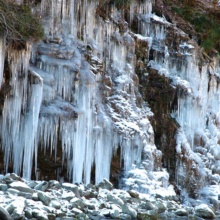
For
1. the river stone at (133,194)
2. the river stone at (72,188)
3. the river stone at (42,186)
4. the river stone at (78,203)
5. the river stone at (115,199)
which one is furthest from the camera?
the river stone at (133,194)

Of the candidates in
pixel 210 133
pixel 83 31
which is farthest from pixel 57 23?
pixel 210 133

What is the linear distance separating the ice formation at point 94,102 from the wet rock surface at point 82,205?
3.89 ft

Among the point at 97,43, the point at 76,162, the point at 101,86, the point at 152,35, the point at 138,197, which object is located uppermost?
the point at 152,35

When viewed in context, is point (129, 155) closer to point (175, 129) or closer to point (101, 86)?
point (101, 86)

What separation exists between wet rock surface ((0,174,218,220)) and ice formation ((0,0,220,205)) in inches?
46.7

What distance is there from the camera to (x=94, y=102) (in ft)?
37.4

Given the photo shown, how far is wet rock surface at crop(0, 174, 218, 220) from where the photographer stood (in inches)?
262

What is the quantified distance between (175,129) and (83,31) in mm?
5287

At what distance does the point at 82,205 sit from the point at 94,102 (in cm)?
403

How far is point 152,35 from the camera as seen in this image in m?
16.1

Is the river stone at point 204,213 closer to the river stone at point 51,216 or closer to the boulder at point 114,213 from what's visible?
the boulder at point 114,213

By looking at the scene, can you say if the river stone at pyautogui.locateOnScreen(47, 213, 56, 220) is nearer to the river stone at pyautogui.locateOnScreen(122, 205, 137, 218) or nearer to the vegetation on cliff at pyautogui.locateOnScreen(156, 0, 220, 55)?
the river stone at pyautogui.locateOnScreen(122, 205, 137, 218)

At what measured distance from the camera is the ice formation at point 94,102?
32.8 ft

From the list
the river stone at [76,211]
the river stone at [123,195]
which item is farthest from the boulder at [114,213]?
the river stone at [123,195]
